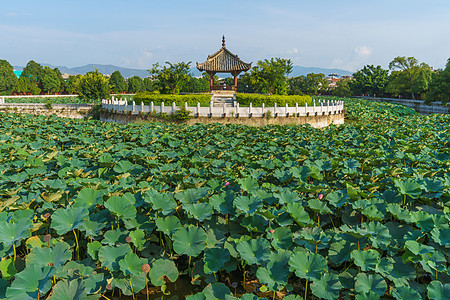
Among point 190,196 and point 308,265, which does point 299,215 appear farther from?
point 190,196

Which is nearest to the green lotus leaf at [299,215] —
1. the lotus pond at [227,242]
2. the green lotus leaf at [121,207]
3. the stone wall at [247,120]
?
the lotus pond at [227,242]

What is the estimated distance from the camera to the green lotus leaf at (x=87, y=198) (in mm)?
3276

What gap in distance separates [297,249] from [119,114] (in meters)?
20.5

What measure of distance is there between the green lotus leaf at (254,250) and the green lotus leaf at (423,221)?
164 centimetres

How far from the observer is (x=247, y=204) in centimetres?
326

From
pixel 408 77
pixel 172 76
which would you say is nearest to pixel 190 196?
pixel 172 76

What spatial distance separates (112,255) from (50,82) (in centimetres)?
6230

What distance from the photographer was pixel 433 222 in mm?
2916

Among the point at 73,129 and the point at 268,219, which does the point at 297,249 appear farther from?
the point at 73,129

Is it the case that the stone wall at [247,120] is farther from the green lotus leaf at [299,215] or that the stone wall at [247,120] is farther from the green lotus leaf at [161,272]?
the green lotus leaf at [161,272]

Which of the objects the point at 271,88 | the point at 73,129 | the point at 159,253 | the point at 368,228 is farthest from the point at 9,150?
the point at 271,88

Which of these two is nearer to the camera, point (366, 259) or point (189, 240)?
point (366, 259)

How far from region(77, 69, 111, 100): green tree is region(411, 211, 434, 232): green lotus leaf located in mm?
30394

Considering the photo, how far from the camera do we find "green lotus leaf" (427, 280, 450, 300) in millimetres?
2102
